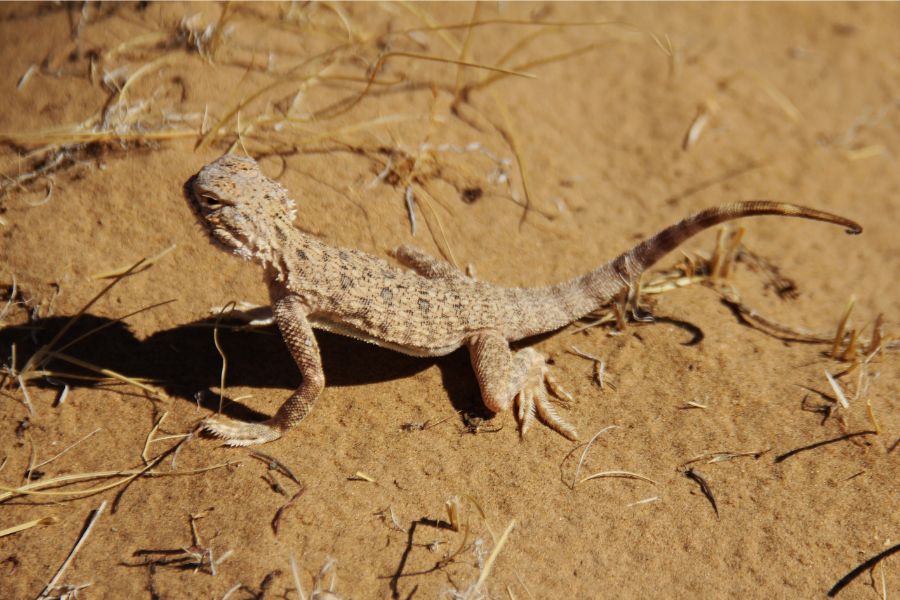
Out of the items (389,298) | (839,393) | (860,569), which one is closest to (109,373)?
(389,298)

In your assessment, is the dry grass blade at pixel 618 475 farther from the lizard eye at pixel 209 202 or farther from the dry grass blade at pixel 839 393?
the lizard eye at pixel 209 202

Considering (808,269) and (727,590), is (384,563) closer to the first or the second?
(727,590)

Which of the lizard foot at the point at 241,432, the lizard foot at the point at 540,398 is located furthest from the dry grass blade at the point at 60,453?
the lizard foot at the point at 540,398

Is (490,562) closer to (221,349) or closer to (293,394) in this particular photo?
(293,394)

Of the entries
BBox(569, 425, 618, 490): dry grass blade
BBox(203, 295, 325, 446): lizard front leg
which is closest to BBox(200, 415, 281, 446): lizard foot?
BBox(203, 295, 325, 446): lizard front leg

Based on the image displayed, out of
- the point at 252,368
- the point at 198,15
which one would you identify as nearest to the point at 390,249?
the point at 252,368

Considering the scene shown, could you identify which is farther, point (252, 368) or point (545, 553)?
point (252, 368)
